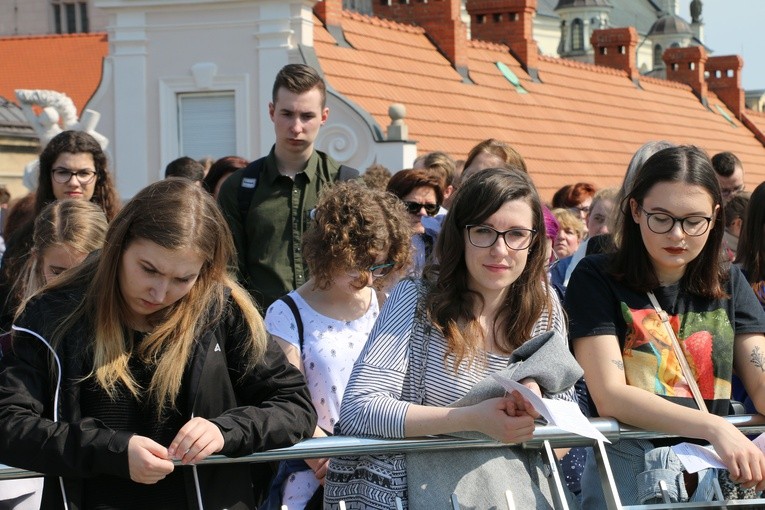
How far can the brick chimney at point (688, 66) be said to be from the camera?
45.2 meters

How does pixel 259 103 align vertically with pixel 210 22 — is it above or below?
below

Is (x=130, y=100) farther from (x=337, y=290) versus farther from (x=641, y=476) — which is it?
(x=641, y=476)

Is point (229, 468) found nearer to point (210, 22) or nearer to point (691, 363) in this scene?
point (691, 363)

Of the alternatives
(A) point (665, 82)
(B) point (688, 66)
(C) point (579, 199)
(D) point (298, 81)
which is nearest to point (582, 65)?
(A) point (665, 82)

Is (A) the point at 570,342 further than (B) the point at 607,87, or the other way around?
(B) the point at 607,87

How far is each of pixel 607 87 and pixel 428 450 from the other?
35.2 m

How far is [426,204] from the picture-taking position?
6824mm

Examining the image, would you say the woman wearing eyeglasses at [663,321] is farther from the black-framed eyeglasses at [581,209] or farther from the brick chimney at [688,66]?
the brick chimney at [688,66]

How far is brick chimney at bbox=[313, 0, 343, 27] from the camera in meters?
24.2

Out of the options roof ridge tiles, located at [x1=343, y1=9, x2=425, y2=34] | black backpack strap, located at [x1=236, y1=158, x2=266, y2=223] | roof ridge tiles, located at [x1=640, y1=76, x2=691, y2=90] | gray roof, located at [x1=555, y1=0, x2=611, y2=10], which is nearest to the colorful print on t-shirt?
black backpack strap, located at [x1=236, y1=158, x2=266, y2=223]

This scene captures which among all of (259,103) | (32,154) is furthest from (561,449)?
(32,154)

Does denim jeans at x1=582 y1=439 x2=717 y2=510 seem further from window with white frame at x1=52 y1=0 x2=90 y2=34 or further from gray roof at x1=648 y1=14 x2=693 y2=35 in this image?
gray roof at x1=648 y1=14 x2=693 y2=35

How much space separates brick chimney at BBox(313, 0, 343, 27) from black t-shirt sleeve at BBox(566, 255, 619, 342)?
20.3 m

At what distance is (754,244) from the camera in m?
5.32
